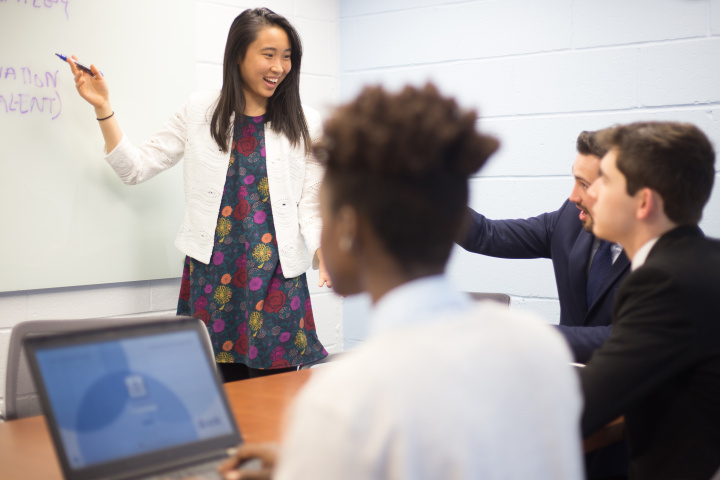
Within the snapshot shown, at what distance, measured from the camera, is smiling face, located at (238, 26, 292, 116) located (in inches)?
101

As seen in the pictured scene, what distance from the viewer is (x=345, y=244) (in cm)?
82

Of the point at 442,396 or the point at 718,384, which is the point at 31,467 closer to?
the point at 442,396

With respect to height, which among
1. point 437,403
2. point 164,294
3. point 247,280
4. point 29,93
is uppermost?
point 29,93

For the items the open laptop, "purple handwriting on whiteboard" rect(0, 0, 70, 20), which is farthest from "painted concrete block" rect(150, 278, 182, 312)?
the open laptop

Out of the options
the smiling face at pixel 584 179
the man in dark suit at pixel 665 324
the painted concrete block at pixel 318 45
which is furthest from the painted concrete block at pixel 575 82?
the man in dark suit at pixel 665 324

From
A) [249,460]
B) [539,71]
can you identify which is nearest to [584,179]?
[539,71]

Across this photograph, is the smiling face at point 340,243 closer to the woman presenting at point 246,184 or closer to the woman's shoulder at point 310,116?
the woman presenting at point 246,184

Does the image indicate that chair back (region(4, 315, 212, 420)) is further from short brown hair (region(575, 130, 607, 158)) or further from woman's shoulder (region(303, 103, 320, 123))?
short brown hair (region(575, 130, 607, 158))

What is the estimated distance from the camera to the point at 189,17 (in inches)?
122

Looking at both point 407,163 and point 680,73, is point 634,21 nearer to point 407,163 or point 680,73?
point 680,73

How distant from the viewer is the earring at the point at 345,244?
2.68 feet

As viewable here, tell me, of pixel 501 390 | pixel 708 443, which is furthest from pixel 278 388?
pixel 501 390

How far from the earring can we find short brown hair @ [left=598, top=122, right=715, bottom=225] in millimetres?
874

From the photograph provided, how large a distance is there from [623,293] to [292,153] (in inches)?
58.8
